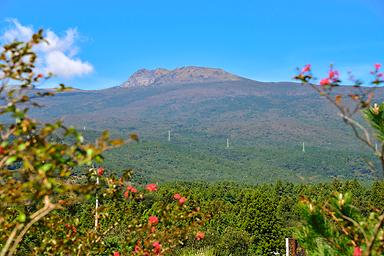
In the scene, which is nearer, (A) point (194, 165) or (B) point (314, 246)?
(B) point (314, 246)

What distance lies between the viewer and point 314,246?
12.1 ft

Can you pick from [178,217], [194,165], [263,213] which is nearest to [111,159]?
[194,165]

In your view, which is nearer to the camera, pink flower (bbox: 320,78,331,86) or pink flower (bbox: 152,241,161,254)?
pink flower (bbox: 320,78,331,86)

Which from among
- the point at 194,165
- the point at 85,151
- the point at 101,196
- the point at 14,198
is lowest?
the point at 194,165

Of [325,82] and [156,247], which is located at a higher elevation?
[325,82]

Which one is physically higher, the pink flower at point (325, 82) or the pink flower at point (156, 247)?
the pink flower at point (325, 82)

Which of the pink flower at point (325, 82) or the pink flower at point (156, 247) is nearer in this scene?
the pink flower at point (325, 82)

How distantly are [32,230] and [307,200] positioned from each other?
2.99 metres

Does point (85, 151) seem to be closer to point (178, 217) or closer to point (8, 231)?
point (8, 231)

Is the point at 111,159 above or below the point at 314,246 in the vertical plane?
below

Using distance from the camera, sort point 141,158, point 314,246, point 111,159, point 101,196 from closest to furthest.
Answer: point 314,246 < point 101,196 < point 111,159 < point 141,158

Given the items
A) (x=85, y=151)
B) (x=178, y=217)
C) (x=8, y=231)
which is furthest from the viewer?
(x=178, y=217)

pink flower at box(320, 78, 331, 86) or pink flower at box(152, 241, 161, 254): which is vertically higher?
pink flower at box(320, 78, 331, 86)

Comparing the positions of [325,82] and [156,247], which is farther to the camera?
[156,247]
